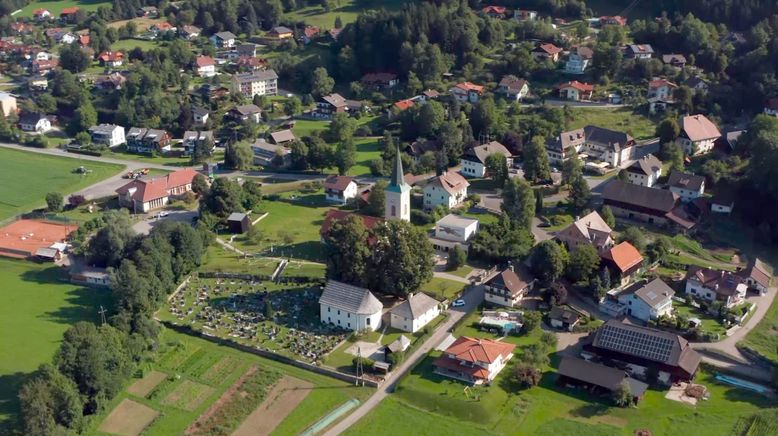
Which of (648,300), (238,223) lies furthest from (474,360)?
(238,223)

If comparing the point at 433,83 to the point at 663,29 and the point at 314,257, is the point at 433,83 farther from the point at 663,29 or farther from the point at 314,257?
the point at 314,257

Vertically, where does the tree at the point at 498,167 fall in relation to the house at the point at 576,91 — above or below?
below

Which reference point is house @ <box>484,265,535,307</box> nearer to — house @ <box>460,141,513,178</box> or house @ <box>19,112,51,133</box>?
house @ <box>460,141,513,178</box>

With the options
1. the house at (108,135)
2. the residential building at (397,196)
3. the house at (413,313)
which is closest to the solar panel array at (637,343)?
the house at (413,313)

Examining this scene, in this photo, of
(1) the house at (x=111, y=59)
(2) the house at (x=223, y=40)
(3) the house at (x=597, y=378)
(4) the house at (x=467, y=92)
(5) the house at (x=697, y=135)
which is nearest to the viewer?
(3) the house at (x=597, y=378)

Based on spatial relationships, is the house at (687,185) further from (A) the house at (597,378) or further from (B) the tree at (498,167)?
(A) the house at (597,378)

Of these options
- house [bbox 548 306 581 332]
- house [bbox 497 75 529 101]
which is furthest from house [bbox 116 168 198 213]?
house [bbox 497 75 529 101]
